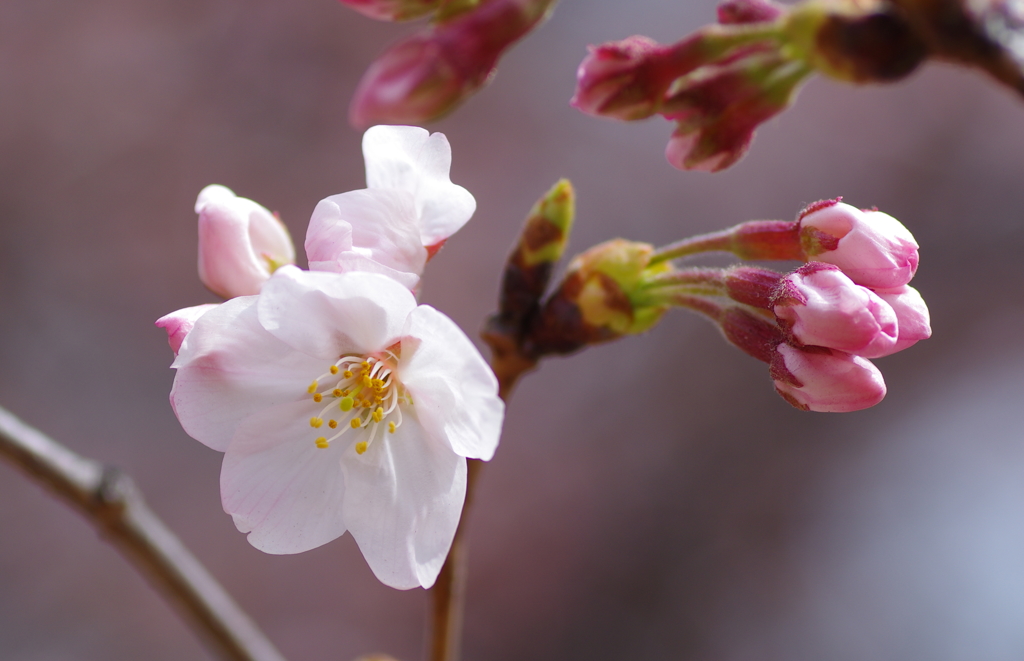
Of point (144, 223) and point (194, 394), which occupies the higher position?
point (144, 223)

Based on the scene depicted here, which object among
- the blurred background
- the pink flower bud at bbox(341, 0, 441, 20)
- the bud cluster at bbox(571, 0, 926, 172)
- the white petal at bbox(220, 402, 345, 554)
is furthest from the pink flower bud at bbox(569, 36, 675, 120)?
the blurred background

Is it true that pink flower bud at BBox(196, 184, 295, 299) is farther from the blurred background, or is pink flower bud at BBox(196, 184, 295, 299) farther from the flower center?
the blurred background

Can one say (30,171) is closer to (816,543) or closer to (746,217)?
(746,217)

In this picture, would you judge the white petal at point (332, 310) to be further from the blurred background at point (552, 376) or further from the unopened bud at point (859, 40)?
the blurred background at point (552, 376)

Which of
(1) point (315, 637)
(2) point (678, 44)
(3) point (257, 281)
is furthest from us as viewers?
(1) point (315, 637)

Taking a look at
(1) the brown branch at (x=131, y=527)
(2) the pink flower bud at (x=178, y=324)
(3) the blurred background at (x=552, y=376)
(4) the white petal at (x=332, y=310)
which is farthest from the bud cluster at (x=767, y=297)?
(3) the blurred background at (x=552, y=376)

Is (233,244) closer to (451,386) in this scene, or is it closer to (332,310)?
(332,310)

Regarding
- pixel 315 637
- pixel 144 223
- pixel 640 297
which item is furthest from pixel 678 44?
pixel 144 223
